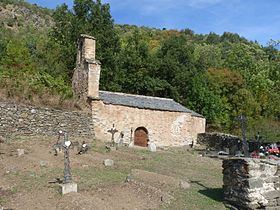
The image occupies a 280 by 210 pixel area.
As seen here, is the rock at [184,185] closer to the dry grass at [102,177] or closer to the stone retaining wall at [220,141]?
the dry grass at [102,177]

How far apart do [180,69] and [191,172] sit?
25967 millimetres

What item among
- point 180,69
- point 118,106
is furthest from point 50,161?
point 180,69

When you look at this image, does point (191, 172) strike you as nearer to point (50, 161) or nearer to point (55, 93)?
point (50, 161)

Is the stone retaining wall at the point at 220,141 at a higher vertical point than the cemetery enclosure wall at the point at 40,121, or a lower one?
lower

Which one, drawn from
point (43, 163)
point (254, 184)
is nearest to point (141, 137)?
point (43, 163)

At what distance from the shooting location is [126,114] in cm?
2484

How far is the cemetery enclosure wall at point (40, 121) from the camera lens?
18688 mm

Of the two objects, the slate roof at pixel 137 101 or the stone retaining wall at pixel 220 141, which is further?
the stone retaining wall at pixel 220 141

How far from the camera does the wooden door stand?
1008 inches

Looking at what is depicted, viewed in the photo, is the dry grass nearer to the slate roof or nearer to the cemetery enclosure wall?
the cemetery enclosure wall

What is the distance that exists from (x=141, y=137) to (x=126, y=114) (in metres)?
2.27

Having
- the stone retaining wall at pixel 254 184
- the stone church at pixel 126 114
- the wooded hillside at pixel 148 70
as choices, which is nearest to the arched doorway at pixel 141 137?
the stone church at pixel 126 114

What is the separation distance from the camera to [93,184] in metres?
11.2

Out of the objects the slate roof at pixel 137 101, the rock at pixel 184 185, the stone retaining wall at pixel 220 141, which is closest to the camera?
the rock at pixel 184 185
